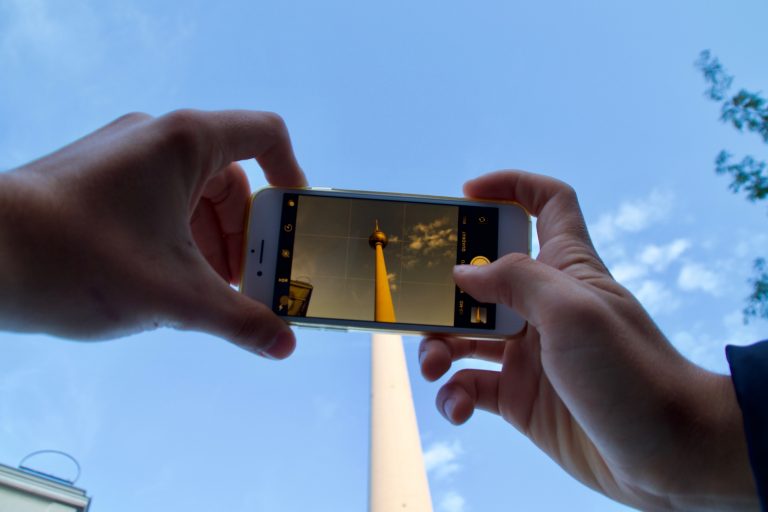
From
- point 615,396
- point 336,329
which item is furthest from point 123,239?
point 615,396

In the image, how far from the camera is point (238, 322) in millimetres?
1593

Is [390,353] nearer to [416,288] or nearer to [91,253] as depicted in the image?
[416,288]

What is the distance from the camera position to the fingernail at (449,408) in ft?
6.50

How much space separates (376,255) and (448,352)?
1.53 ft

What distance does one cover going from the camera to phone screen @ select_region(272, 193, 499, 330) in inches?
80.7

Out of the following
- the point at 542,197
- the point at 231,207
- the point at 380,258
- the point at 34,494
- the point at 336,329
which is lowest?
the point at 34,494

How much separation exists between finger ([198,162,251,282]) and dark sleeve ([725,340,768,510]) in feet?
5.38

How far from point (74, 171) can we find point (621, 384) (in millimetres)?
1522

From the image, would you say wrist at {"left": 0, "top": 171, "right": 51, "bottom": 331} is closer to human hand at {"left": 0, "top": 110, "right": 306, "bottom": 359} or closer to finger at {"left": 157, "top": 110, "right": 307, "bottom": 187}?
human hand at {"left": 0, "top": 110, "right": 306, "bottom": 359}

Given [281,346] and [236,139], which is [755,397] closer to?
[281,346]

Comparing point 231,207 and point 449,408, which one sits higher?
point 231,207

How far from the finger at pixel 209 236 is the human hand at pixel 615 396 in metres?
0.96

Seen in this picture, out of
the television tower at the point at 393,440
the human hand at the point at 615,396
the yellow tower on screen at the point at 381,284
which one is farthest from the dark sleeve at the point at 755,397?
the television tower at the point at 393,440

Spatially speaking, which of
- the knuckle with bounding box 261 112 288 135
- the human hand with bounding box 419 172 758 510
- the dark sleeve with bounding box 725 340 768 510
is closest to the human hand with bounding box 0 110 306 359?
the knuckle with bounding box 261 112 288 135
